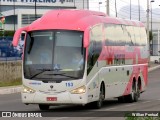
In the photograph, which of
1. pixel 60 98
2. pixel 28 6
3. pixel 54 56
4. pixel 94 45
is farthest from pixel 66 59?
pixel 28 6

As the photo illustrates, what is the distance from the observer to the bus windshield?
1828 cm

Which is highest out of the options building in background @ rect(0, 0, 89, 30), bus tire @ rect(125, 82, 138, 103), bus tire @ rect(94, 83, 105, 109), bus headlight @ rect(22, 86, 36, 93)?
building in background @ rect(0, 0, 89, 30)

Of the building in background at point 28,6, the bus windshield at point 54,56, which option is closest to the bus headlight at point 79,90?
the bus windshield at point 54,56

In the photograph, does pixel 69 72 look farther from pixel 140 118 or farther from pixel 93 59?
pixel 140 118

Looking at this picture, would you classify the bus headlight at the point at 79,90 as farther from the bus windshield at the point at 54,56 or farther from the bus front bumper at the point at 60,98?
the bus windshield at the point at 54,56

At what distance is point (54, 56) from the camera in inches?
723

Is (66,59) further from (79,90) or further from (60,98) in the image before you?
(60,98)

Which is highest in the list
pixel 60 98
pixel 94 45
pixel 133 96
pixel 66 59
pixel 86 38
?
pixel 86 38

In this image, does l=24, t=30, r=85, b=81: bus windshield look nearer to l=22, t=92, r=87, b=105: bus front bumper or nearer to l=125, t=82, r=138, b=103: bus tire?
l=22, t=92, r=87, b=105: bus front bumper

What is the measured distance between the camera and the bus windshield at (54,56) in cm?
1828

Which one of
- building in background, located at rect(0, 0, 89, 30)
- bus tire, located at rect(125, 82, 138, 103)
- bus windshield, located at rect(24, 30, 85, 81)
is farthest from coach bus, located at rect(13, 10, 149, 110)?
building in background, located at rect(0, 0, 89, 30)

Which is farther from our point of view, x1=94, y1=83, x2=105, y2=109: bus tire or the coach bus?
x1=94, y1=83, x2=105, y2=109: bus tire

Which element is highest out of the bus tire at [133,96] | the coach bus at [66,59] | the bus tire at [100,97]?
the coach bus at [66,59]

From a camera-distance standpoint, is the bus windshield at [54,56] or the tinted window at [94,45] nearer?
the bus windshield at [54,56]
